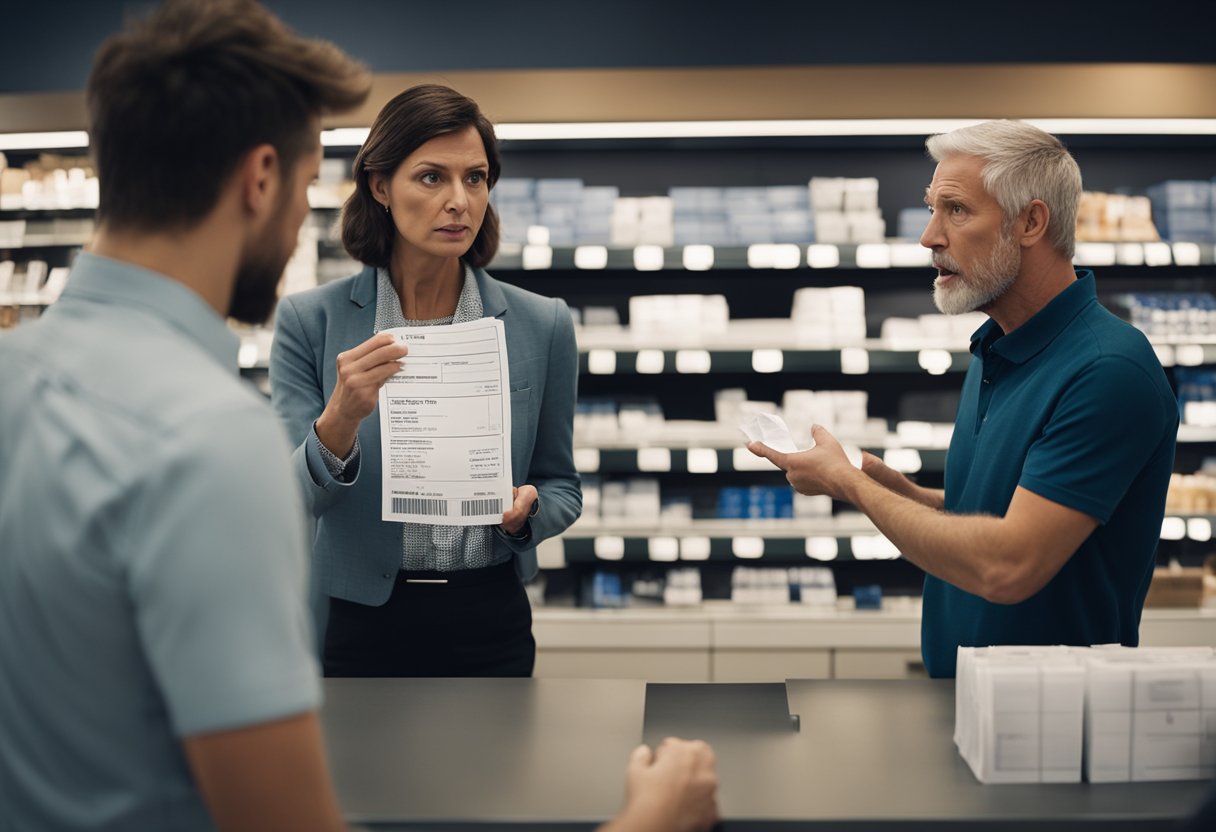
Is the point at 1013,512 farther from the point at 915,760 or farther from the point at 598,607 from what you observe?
the point at 598,607

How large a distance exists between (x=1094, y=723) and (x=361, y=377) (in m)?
1.28

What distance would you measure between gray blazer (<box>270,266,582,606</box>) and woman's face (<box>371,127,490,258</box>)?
0.18m

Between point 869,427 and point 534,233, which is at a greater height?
point 534,233

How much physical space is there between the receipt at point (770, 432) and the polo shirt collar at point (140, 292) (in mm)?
1249

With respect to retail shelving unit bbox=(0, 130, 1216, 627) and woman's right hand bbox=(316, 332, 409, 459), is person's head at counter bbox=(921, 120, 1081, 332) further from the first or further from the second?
retail shelving unit bbox=(0, 130, 1216, 627)

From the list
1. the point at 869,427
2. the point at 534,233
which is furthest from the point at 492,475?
the point at 869,427

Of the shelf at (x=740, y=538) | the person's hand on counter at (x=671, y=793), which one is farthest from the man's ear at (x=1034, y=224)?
the shelf at (x=740, y=538)

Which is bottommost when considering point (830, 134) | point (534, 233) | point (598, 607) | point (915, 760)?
point (598, 607)

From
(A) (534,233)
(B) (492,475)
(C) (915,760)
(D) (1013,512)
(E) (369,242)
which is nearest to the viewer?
(C) (915,760)

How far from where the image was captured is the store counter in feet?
4.11

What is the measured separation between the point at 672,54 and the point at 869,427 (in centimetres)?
189

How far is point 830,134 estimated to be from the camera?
14.3 feet

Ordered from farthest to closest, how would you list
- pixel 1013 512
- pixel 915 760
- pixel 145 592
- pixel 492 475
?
pixel 492 475 < pixel 1013 512 < pixel 915 760 < pixel 145 592

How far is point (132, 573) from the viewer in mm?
748
